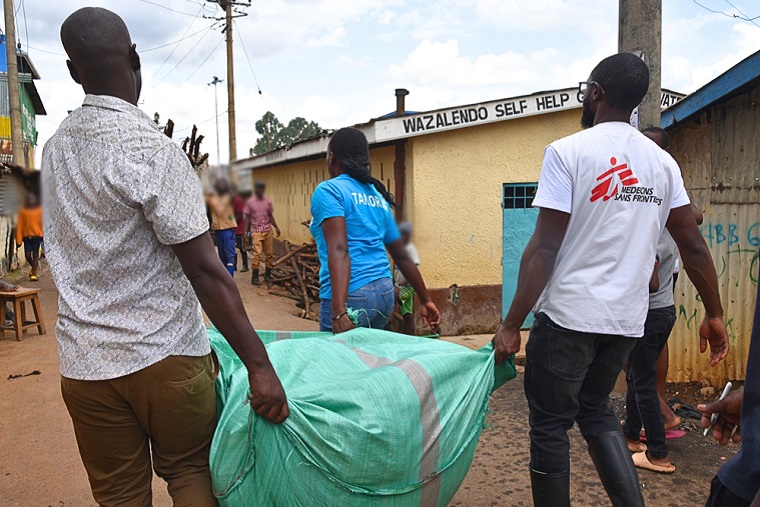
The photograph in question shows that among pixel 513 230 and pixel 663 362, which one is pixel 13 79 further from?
pixel 663 362

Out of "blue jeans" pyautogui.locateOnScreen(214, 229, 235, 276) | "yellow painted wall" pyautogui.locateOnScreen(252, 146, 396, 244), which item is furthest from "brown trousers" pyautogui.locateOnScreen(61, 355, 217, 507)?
"yellow painted wall" pyautogui.locateOnScreen(252, 146, 396, 244)

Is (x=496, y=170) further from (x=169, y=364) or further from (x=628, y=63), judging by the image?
(x=169, y=364)

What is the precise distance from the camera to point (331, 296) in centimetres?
300

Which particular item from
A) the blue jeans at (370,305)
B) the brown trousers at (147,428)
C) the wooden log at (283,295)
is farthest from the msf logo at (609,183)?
the wooden log at (283,295)

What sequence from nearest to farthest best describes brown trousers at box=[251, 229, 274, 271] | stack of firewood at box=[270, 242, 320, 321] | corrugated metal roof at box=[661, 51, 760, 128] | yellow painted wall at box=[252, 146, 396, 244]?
1. corrugated metal roof at box=[661, 51, 760, 128]
2. stack of firewood at box=[270, 242, 320, 321]
3. yellow painted wall at box=[252, 146, 396, 244]
4. brown trousers at box=[251, 229, 274, 271]

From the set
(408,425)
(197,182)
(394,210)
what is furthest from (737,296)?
(197,182)

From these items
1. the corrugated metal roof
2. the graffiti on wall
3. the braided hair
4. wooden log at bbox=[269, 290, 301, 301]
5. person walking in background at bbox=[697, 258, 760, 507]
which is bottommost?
wooden log at bbox=[269, 290, 301, 301]

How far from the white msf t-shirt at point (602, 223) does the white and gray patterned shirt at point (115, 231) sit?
138 cm

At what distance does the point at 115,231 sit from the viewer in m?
1.70

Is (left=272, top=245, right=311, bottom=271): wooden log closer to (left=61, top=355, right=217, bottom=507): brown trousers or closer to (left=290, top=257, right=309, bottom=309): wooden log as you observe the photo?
(left=290, top=257, right=309, bottom=309): wooden log

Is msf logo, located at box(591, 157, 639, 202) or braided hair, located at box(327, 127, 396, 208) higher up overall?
braided hair, located at box(327, 127, 396, 208)

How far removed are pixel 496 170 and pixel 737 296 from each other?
141 inches

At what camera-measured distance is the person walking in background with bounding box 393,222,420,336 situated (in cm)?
348

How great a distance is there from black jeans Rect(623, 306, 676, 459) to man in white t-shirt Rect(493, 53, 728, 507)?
87 cm
